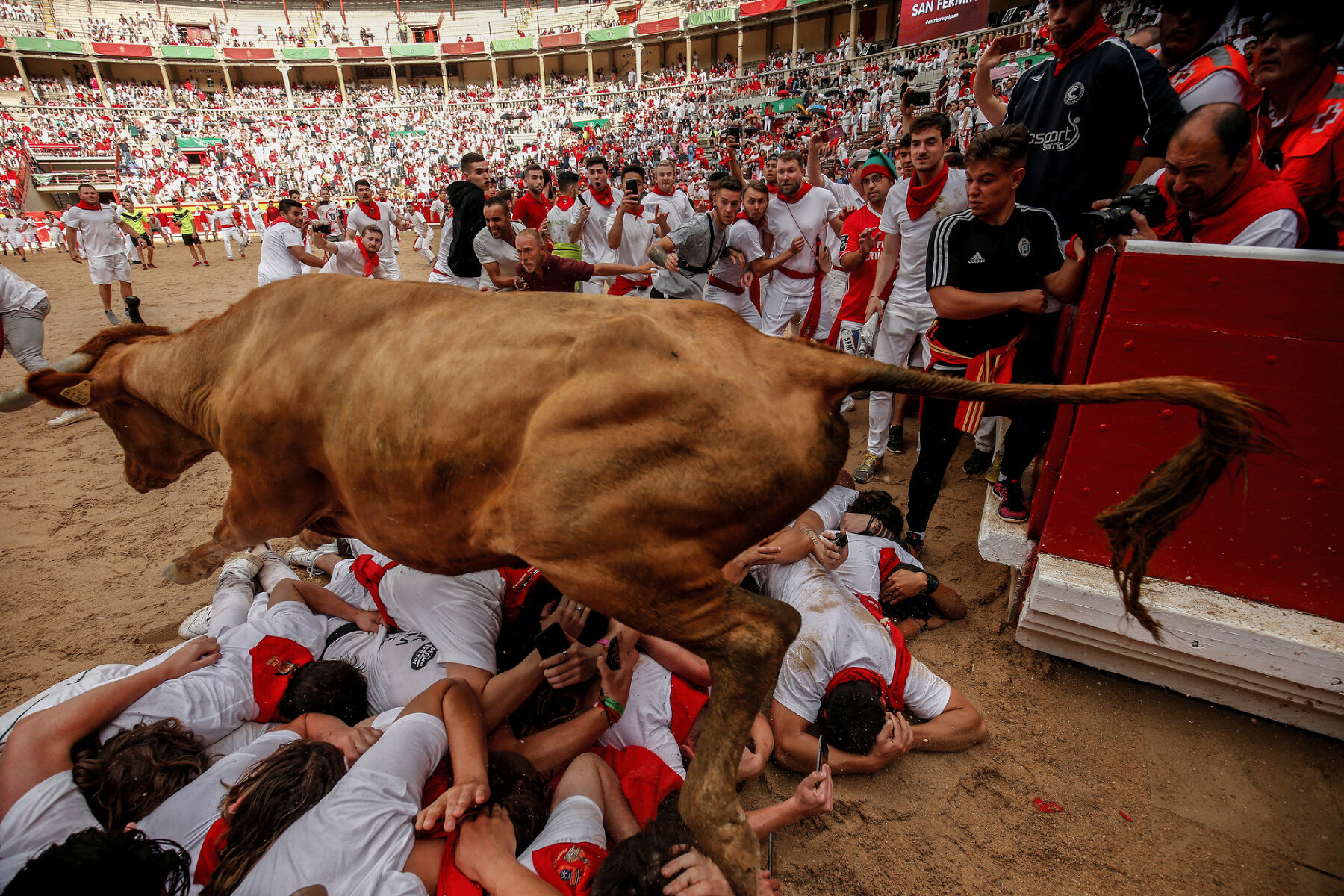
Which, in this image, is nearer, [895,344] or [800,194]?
[895,344]

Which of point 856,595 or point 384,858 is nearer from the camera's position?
point 384,858

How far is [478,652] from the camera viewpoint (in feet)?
9.55

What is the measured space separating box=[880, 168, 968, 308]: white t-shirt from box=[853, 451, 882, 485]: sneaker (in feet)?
4.62

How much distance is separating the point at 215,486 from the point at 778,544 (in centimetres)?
557

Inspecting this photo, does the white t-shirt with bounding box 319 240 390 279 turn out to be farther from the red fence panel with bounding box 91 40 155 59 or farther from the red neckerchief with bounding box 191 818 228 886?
the red fence panel with bounding box 91 40 155 59

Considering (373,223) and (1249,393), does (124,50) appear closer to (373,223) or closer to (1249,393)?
(373,223)

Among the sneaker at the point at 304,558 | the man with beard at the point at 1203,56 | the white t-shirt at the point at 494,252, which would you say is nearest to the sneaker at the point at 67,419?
the sneaker at the point at 304,558

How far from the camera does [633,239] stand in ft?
28.2

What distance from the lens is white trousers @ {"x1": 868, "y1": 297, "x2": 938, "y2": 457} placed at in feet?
17.2

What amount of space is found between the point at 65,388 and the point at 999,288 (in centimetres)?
463

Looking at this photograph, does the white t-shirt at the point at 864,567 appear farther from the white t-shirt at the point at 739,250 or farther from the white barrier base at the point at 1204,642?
the white t-shirt at the point at 739,250

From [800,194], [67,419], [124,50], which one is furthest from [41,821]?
[124,50]

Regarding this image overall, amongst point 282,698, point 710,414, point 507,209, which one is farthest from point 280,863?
point 507,209

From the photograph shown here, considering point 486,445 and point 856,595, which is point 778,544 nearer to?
point 856,595
